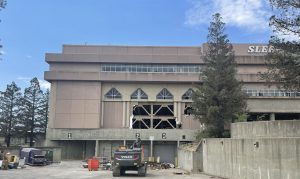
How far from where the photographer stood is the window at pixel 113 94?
70.9 metres

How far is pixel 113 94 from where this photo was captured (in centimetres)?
7119

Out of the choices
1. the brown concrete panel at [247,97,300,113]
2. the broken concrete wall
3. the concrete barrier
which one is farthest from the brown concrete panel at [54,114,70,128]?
the broken concrete wall

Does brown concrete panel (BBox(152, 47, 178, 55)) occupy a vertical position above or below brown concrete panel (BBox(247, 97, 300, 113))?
above

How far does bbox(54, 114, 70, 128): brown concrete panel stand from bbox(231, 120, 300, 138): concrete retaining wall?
1829 inches

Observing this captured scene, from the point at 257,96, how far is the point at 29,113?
4470 cm

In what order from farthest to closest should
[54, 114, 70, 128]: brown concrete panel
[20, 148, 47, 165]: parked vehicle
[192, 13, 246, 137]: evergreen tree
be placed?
[54, 114, 70, 128]: brown concrete panel < [20, 148, 47, 165]: parked vehicle < [192, 13, 246, 137]: evergreen tree

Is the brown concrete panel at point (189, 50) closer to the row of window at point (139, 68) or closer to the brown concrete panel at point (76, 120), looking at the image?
the row of window at point (139, 68)

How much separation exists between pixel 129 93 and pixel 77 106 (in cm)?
953

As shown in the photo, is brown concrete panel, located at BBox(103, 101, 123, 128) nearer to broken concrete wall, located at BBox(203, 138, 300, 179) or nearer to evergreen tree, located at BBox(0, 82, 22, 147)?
evergreen tree, located at BBox(0, 82, 22, 147)

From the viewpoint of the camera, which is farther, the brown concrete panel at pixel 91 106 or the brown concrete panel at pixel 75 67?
the brown concrete panel at pixel 75 67

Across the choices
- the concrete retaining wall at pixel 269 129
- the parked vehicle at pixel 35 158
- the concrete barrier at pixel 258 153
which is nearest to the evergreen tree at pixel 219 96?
the concrete barrier at pixel 258 153

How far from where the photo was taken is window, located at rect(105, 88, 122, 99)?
2790 inches

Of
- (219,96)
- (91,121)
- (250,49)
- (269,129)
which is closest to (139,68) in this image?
(91,121)

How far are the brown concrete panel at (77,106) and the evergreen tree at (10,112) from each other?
52.2 ft
